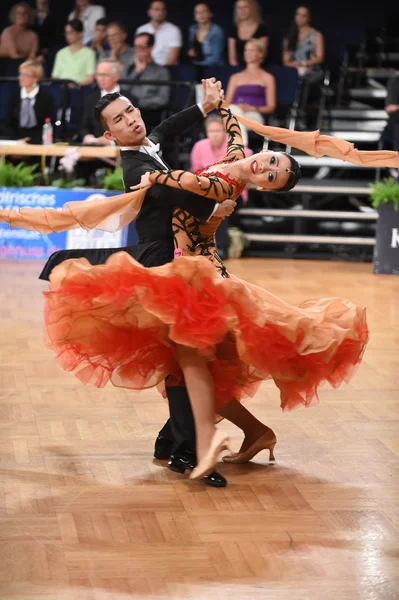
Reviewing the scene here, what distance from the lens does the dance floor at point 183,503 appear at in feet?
9.10

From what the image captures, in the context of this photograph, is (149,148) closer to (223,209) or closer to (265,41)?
(223,209)

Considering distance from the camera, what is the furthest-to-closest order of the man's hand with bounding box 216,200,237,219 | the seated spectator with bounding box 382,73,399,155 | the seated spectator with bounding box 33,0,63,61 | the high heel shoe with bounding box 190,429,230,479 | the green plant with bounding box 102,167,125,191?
the seated spectator with bounding box 33,0,63,61 < the seated spectator with bounding box 382,73,399,155 < the green plant with bounding box 102,167,125,191 < the man's hand with bounding box 216,200,237,219 < the high heel shoe with bounding box 190,429,230,479

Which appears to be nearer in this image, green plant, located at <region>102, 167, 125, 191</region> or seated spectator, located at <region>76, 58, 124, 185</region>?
green plant, located at <region>102, 167, 125, 191</region>

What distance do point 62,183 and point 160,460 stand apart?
18.4 feet

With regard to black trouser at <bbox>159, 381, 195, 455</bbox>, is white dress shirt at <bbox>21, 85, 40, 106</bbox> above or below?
above

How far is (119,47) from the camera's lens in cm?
1049

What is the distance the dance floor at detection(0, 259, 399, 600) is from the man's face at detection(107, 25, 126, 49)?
5.85 metres

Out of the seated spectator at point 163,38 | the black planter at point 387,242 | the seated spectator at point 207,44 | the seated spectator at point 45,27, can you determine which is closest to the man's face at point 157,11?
the seated spectator at point 163,38

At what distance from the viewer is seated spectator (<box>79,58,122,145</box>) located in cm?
920

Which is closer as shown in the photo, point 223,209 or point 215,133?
point 223,209

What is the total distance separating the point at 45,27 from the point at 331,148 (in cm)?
814

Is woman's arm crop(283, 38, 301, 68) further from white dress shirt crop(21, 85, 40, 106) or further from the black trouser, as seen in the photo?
the black trouser

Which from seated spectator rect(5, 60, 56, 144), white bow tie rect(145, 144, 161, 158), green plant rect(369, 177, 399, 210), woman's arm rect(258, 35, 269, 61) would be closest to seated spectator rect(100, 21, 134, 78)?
seated spectator rect(5, 60, 56, 144)

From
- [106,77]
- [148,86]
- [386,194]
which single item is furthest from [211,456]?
[148,86]
